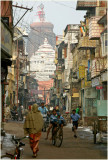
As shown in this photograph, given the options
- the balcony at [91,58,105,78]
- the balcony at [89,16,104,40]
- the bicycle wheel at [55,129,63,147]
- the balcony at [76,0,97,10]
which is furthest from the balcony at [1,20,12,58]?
the balcony at [76,0,97,10]

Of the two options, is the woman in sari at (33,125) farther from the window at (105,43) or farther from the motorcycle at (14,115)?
the motorcycle at (14,115)

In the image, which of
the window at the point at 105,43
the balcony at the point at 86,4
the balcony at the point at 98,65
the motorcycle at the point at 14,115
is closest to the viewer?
the window at the point at 105,43

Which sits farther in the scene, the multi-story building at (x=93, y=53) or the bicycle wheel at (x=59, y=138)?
the multi-story building at (x=93, y=53)

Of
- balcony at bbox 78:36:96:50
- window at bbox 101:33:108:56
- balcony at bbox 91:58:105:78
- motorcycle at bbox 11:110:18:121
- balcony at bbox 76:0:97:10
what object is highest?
balcony at bbox 76:0:97:10

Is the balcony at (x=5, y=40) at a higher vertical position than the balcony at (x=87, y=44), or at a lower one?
Answer: lower

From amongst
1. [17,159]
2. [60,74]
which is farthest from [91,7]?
[60,74]

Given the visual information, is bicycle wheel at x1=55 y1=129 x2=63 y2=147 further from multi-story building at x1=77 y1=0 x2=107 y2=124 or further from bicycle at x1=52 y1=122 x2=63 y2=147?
multi-story building at x1=77 y1=0 x2=107 y2=124

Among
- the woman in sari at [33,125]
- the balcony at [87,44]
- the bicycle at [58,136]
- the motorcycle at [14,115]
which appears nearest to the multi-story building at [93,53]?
the balcony at [87,44]

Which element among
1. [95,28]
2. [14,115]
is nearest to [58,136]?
[95,28]

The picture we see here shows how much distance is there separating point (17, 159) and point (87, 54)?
102ft

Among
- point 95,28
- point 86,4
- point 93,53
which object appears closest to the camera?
point 95,28

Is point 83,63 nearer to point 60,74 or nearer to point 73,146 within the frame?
point 73,146

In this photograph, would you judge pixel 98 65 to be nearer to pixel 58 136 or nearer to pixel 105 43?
pixel 105 43

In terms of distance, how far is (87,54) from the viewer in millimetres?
40281
